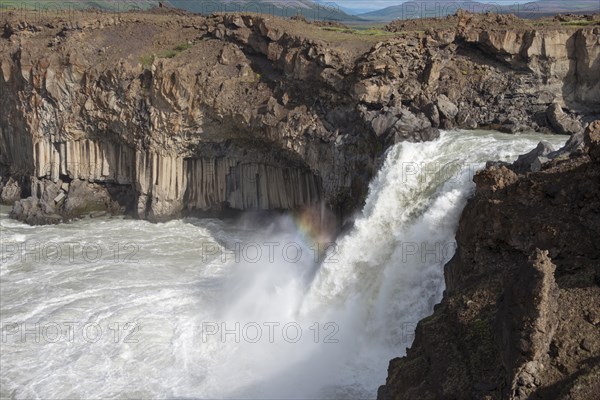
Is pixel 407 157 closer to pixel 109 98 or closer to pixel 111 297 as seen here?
pixel 111 297

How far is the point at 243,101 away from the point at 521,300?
23288 mm

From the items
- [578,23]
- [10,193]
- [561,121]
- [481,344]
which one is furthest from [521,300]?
[10,193]

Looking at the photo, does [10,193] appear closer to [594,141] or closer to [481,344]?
[481,344]

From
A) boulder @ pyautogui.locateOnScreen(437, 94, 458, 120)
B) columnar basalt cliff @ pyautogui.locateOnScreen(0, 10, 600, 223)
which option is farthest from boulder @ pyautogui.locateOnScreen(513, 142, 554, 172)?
boulder @ pyautogui.locateOnScreen(437, 94, 458, 120)

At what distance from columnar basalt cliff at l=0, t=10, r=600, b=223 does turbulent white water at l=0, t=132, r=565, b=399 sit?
3091 mm

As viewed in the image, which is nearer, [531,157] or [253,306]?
[531,157]

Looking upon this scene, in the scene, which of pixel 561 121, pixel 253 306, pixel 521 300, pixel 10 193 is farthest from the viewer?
pixel 10 193

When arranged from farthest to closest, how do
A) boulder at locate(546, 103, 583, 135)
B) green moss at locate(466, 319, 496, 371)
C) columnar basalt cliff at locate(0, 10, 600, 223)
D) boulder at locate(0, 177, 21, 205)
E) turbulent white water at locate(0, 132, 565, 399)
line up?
boulder at locate(0, 177, 21, 205), columnar basalt cliff at locate(0, 10, 600, 223), boulder at locate(546, 103, 583, 135), turbulent white water at locate(0, 132, 565, 399), green moss at locate(466, 319, 496, 371)

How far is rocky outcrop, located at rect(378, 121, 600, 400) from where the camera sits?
10070 millimetres

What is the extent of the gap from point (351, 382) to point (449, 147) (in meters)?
10.8

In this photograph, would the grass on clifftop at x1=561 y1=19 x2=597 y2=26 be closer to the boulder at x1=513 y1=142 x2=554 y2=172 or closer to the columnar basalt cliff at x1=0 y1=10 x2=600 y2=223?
the columnar basalt cliff at x1=0 y1=10 x2=600 y2=223

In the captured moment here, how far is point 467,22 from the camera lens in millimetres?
32844

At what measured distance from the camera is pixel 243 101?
31.8 metres

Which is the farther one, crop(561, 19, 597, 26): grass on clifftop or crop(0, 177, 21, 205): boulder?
crop(0, 177, 21, 205): boulder
